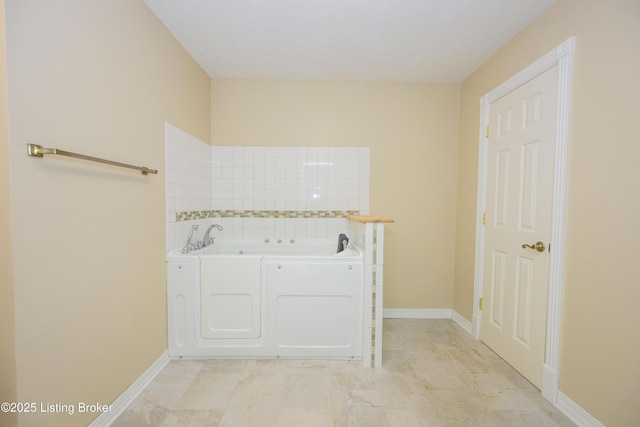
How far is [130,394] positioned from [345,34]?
2.79 metres

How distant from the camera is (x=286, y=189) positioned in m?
2.94

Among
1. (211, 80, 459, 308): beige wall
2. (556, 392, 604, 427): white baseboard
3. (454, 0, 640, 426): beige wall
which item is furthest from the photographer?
(211, 80, 459, 308): beige wall

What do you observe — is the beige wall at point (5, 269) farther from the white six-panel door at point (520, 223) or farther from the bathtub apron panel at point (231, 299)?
the white six-panel door at point (520, 223)

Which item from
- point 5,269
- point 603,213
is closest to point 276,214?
point 5,269

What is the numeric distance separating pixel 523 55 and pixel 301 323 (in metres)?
2.55

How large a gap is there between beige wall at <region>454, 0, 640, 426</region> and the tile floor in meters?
0.36

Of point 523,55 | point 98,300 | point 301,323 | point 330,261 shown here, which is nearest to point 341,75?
point 523,55

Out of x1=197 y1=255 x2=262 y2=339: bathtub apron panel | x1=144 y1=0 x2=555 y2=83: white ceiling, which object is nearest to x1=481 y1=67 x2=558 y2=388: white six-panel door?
x1=144 y1=0 x2=555 y2=83: white ceiling

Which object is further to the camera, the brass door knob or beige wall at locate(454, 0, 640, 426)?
the brass door knob

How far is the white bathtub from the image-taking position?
2.07 meters

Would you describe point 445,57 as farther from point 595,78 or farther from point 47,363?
point 47,363

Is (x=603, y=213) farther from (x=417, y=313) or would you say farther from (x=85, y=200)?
(x=85, y=200)

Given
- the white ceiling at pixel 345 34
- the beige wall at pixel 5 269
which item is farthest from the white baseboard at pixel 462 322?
the beige wall at pixel 5 269

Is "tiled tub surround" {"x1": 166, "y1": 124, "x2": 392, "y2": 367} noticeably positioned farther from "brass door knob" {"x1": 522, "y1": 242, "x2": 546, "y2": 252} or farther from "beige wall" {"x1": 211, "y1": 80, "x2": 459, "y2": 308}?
"brass door knob" {"x1": 522, "y1": 242, "x2": 546, "y2": 252}
